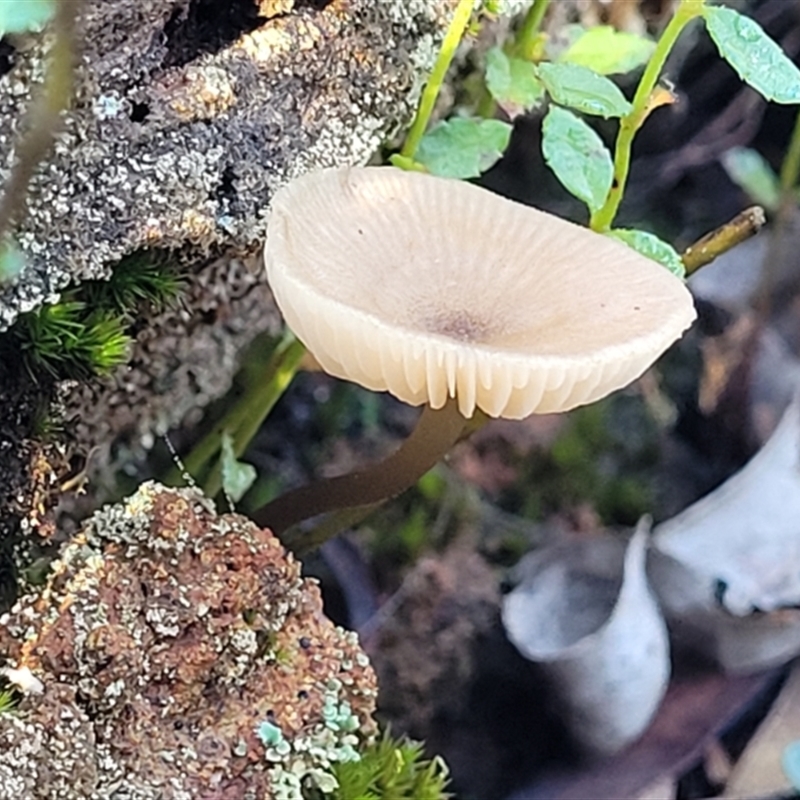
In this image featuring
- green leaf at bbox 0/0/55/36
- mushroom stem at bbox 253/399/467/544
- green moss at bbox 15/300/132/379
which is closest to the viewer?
green leaf at bbox 0/0/55/36

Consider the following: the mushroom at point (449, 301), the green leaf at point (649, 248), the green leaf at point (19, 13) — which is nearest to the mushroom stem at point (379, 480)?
the mushroom at point (449, 301)

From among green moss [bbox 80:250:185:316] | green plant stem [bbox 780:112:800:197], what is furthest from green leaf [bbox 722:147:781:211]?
green moss [bbox 80:250:185:316]

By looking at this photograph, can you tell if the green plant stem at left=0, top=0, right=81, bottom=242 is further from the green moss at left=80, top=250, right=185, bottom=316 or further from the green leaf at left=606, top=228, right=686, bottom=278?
the green leaf at left=606, top=228, right=686, bottom=278

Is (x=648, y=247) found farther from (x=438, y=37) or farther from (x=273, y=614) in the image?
(x=273, y=614)

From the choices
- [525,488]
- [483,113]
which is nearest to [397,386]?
[483,113]

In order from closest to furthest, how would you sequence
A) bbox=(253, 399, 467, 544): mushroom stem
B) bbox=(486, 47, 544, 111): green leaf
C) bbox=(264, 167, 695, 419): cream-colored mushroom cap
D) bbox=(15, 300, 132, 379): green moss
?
bbox=(264, 167, 695, 419): cream-colored mushroom cap < bbox=(15, 300, 132, 379): green moss < bbox=(253, 399, 467, 544): mushroom stem < bbox=(486, 47, 544, 111): green leaf

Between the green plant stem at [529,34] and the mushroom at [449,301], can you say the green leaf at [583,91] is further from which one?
the green plant stem at [529,34]
